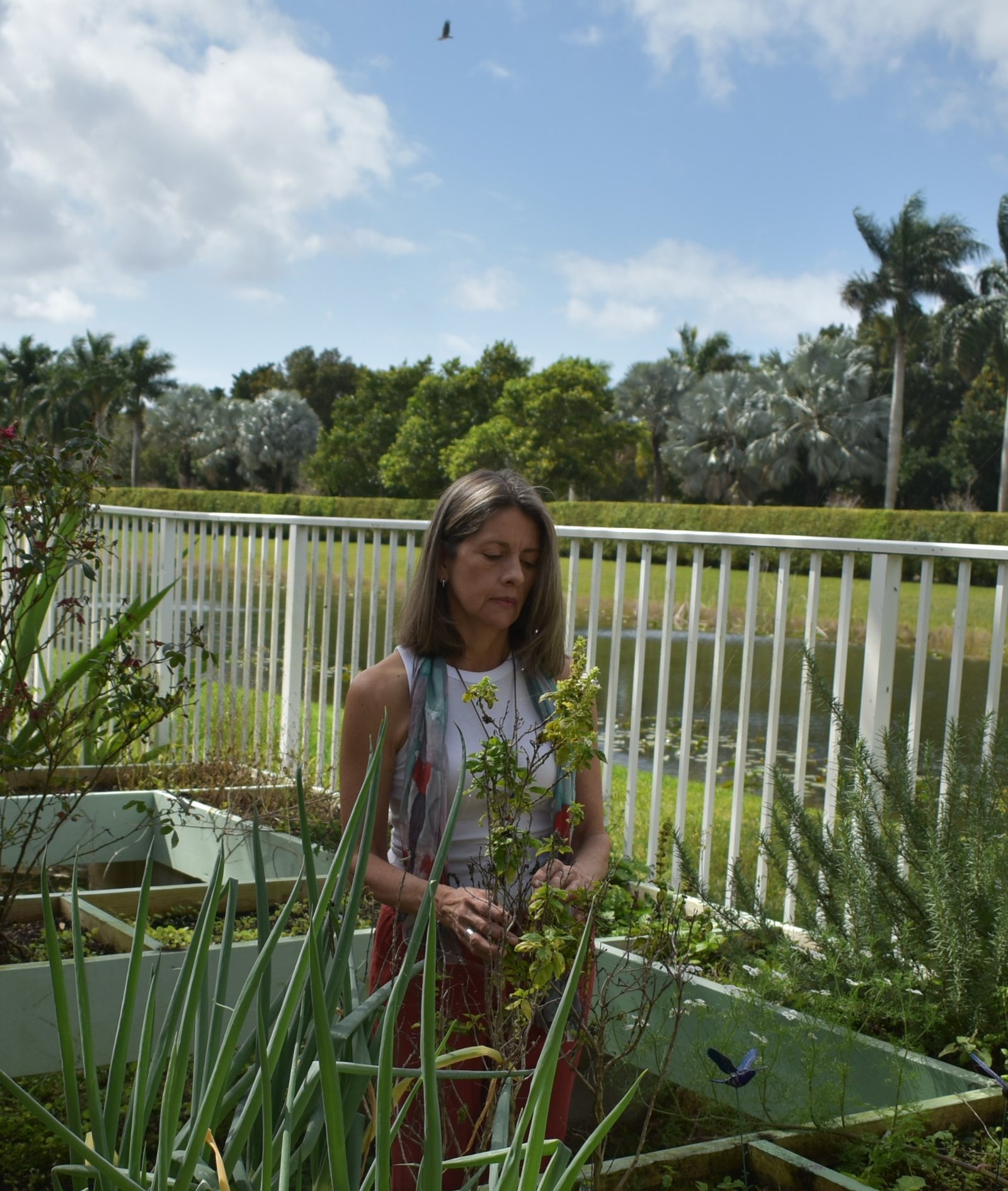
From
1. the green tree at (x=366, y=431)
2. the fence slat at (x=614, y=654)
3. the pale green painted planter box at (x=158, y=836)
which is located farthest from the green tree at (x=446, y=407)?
the fence slat at (x=614, y=654)

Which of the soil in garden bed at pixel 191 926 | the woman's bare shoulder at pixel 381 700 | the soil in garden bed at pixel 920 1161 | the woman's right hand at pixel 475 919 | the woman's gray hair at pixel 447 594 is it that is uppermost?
the woman's gray hair at pixel 447 594

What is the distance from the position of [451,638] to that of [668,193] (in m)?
37.6

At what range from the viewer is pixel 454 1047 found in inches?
81.1

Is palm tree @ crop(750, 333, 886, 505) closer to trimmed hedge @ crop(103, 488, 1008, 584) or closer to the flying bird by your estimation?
trimmed hedge @ crop(103, 488, 1008, 584)

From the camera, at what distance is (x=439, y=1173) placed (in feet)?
3.05

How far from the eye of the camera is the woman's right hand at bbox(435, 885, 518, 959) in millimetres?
1537

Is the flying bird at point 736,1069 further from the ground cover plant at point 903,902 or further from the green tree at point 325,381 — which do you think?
the green tree at point 325,381

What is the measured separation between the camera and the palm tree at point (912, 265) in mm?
51156

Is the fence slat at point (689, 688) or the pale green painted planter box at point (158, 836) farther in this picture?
the pale green painted planter box at point (158, 836)

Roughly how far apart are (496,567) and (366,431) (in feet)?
216

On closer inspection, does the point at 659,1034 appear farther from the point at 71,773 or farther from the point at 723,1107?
the point at 71,773

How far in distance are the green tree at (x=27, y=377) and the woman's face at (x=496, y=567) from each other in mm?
78373

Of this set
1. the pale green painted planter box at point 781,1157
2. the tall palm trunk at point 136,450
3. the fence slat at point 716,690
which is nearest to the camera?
the pale green painted planter box at point 781,1157

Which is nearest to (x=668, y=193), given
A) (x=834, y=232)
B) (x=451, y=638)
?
(x=834, y=232)
